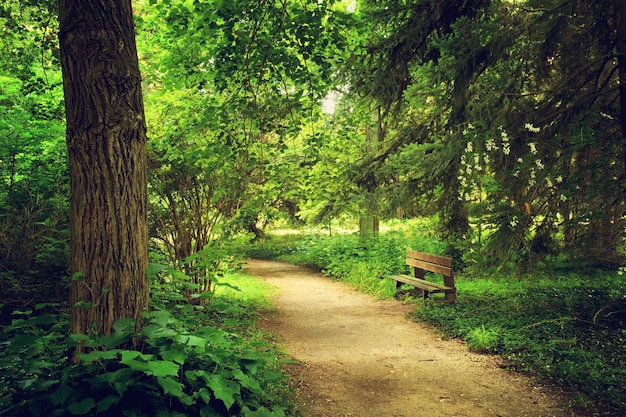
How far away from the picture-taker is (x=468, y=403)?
4.48 m

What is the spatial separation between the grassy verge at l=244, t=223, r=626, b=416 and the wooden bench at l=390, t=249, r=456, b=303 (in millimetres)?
296

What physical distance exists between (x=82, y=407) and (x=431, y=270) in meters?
8.03

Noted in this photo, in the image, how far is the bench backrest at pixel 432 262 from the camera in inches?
346

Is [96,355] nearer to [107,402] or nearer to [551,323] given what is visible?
[107,402]

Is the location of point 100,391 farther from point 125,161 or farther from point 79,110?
point 79,110

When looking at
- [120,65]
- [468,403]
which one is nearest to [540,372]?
[468,403]

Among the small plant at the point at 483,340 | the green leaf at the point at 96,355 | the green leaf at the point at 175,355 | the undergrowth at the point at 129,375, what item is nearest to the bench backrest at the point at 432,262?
the small plant at the point at 483,340

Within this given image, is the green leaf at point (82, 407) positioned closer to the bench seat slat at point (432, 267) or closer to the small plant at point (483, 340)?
the small plant at point (483, 340)

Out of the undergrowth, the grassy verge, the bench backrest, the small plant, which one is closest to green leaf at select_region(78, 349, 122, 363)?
the undergrowth

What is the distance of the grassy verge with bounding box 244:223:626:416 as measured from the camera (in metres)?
4.71

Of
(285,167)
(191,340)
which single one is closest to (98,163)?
(191,340)

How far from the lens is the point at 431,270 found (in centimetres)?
954

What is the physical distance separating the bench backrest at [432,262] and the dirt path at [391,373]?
1.06m

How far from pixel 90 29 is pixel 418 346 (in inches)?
222
